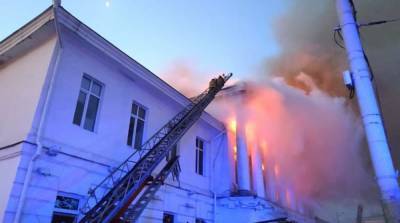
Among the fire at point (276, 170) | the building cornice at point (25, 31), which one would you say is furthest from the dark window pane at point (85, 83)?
the fire at point (276, 170)

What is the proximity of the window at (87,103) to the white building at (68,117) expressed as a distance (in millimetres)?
33

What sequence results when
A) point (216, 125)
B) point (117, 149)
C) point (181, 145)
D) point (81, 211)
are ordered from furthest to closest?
point (216, 125) → point (181, 145) → point (117, 149) → point (81, 211)

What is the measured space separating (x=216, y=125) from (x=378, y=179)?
876 cm

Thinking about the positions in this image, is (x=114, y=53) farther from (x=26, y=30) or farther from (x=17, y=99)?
(x=17, y=99)

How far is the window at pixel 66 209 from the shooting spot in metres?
8.25

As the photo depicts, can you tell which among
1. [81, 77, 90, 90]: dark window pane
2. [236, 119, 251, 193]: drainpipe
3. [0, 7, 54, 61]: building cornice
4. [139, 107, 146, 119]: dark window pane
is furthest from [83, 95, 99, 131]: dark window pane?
[236, 119, 251, 193]: drainpipe

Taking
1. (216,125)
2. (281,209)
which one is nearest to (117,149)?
(216,125)

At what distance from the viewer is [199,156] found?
16.0 m

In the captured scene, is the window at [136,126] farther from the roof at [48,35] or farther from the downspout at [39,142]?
the downspout at [39,142]

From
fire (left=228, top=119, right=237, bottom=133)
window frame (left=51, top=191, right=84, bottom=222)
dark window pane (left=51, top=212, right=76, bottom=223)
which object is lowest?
dark window pane (left=51, top=212, right=76, bottom=223)

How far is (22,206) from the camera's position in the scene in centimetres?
733

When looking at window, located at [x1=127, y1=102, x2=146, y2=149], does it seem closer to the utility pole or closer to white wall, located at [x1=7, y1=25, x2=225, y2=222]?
white wall, located at [x1=7, y1=25, x2=225, y2=222]

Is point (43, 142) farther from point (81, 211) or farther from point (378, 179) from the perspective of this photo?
point (378, 179)

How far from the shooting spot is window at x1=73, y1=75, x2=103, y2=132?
31.8 feet
